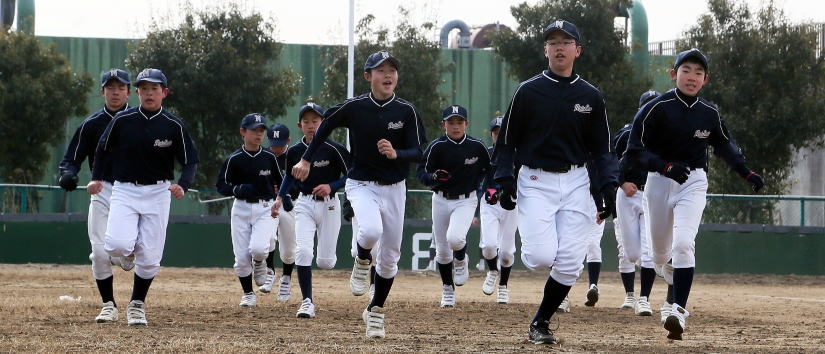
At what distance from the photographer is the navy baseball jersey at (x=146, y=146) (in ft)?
36.9

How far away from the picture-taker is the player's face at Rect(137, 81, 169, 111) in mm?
11367

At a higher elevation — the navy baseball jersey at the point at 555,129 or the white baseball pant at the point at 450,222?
the navy baseball jersey at the point at 555,129

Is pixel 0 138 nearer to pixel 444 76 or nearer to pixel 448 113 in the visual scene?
pixel 444 76

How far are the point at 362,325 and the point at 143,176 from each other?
88.6 inches

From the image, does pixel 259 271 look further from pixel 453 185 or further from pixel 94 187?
pixel 94 187

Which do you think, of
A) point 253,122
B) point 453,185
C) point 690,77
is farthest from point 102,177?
point 690,77

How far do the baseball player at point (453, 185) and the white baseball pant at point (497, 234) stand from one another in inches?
26.2

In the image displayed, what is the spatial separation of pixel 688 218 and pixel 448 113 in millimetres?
5296

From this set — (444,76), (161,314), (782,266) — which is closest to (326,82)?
(444,76)

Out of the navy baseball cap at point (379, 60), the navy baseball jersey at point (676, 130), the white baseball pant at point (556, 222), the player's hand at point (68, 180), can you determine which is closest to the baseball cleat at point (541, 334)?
the white baseball pant at point (556, 222)

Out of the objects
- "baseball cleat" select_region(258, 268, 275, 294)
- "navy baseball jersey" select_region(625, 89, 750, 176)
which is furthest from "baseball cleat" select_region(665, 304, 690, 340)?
"baseball cleat" select_region(258, 268, 275, 294)

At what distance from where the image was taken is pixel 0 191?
87.8 feet

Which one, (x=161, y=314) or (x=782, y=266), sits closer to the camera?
(x=161, y=314)

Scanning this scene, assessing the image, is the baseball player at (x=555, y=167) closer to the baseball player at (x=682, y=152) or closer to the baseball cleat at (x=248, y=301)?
the baseball player at (x=682, y=152)
